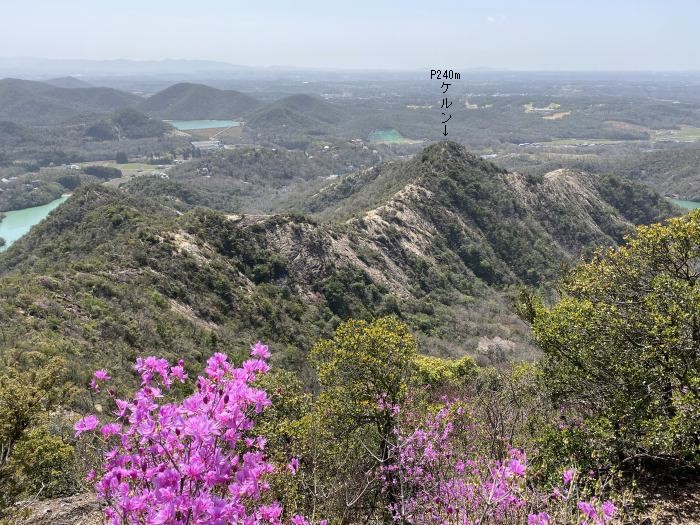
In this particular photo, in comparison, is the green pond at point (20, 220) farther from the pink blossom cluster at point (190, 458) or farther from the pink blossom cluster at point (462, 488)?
the pink blossom cluster at point (190, 458)

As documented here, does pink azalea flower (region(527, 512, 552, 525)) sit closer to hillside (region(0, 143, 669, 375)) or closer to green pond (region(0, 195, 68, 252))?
hillside (region(0, 143, 669, 375))

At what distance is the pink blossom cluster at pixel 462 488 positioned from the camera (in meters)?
5.71

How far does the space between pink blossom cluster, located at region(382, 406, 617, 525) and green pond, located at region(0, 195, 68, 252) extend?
129252 mm

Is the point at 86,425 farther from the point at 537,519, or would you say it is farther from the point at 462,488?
the point at 462,488

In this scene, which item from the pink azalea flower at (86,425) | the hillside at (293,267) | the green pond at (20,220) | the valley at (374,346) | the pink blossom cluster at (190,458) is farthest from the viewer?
the green pond at (20,220)

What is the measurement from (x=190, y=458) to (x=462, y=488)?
5243 mm

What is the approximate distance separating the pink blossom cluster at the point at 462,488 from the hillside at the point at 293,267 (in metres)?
20.5

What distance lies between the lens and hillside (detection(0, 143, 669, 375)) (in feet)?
103

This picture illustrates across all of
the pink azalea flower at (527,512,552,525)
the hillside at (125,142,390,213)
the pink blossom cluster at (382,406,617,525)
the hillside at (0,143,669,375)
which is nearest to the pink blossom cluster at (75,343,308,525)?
the pink blossom cluster at (382,406,617,525)

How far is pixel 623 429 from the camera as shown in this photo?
9852 mm

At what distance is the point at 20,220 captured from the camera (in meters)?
134

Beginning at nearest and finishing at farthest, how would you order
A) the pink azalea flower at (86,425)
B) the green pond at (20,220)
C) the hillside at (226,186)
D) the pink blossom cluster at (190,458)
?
the pink blossom cluster at (190,458) < the pink azalea flower at (86,425) < the green pond at (20,220) < the hillside at (226,186)

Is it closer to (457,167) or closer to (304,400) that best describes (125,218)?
(304,400)

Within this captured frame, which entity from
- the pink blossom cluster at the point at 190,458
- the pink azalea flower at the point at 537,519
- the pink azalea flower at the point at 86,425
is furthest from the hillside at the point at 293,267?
the pink azalea flower at the point at 537,519
